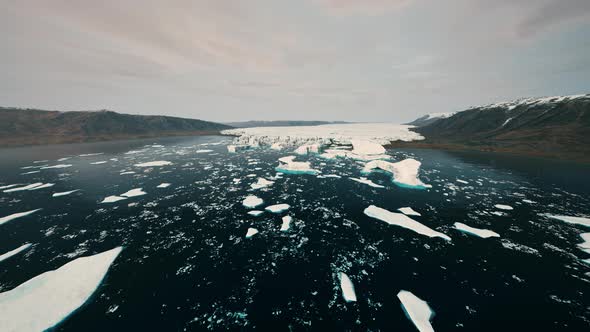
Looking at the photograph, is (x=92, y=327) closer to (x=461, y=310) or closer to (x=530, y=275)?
(x=461, y=310)

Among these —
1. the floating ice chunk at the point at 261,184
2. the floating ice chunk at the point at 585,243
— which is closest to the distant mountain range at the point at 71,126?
the floating ice chunk at the point at 261,184

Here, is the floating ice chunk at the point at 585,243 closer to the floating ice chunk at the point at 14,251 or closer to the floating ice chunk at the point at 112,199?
the floating ice chunk at the point at 14,251

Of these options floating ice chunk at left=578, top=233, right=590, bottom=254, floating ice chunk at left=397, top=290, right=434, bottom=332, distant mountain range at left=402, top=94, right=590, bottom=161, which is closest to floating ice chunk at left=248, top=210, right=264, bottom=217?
floating ice chunk at left=397, top=290, right=434, bottom=332

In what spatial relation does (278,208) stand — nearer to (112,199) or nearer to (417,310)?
(417,310)

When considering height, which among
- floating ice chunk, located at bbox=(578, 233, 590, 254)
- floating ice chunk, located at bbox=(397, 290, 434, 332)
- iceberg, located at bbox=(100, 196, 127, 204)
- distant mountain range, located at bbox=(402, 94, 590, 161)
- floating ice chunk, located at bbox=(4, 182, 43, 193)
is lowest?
floating ice chunk, located at bbox=(4, 182, 43, 193)

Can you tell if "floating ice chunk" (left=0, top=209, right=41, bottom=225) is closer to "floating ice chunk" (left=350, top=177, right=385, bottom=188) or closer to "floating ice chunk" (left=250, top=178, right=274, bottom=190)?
"floating ice chunk" (left=250, top=178, right=274, bottom=190)
